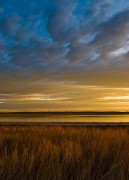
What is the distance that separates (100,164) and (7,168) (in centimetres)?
146

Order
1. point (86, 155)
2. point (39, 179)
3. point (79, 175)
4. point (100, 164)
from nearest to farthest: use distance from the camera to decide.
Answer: point (39, 179) → point (79, 175) → point (100, 164) → point (86, 155)

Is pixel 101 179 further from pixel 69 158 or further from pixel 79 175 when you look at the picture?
Result: pixel 69 158

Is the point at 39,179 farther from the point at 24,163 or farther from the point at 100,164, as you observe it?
the point at 100,164

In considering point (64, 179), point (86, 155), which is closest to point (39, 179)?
point (64, 179)

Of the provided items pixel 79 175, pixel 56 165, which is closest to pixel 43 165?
pixel 56 165

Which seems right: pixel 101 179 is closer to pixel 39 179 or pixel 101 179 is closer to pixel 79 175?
pixel 79 175

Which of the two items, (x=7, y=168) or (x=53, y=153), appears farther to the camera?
(x=53, y=153)

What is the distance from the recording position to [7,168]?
4215mm

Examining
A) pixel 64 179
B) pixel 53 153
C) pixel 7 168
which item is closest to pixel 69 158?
pixel 53 153

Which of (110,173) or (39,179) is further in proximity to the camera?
(110,173)

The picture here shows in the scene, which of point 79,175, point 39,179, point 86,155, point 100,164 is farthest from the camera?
point 86,155

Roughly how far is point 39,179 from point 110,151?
6.79 feet

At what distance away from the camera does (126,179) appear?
4352 mm

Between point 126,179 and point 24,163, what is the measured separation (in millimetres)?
1373
